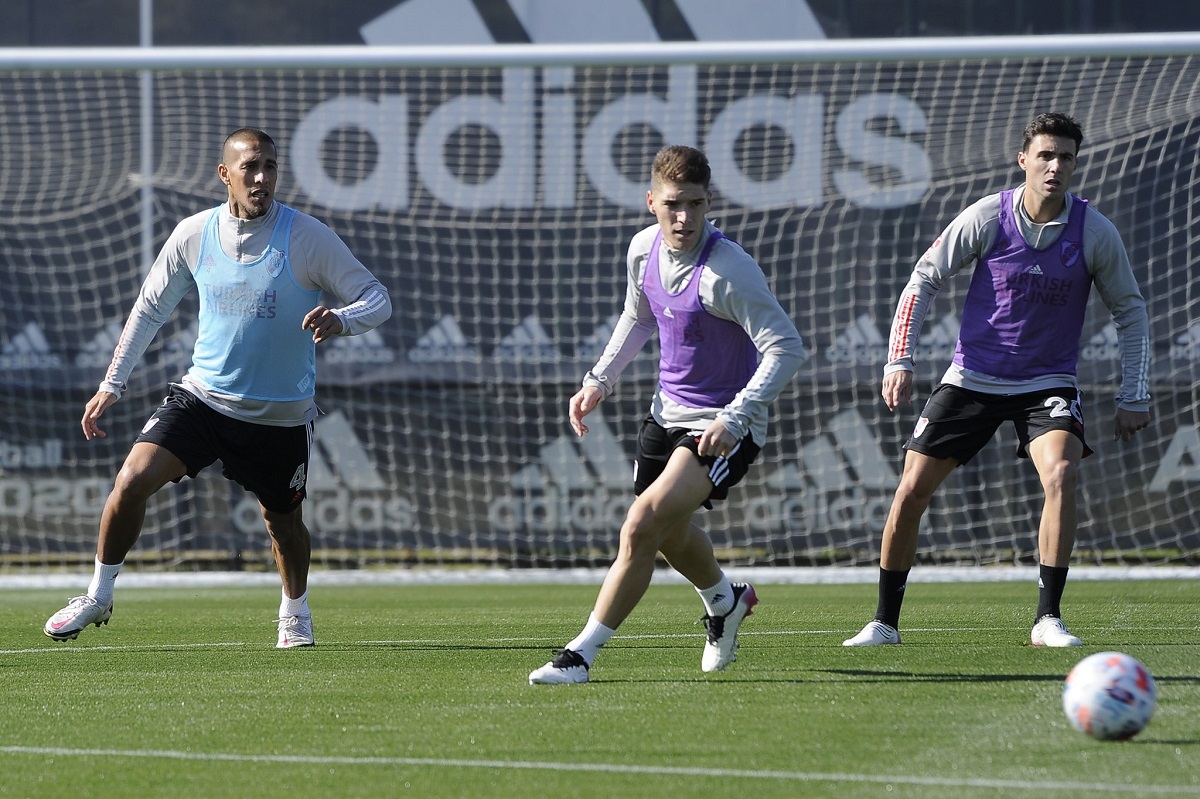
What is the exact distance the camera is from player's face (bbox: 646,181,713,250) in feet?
16.3

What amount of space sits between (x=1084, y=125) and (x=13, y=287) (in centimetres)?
832

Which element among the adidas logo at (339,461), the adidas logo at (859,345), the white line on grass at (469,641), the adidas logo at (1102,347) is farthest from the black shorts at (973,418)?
the adidas logo at (339,461)

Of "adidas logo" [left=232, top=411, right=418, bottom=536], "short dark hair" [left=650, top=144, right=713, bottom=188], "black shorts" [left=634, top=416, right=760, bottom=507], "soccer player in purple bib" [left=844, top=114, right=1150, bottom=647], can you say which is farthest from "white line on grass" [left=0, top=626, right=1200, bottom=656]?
"adidas logo" [left=232, top=411, right=418, bottom=536]

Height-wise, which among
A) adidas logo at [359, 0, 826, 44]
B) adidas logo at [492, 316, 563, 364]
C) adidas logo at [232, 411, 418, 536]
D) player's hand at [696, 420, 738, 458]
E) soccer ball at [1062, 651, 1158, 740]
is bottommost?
soccer ball at [1062, 651, 1158, 740]

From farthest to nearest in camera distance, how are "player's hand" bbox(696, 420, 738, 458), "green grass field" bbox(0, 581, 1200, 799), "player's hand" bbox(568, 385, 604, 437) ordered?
1. "player's hand" bbox(568, 385, 604, 437)
2. "player's hand" bbox(696, 420, 738, 458)
3. "green grass field" bbox(0, 581, 1200, 799)

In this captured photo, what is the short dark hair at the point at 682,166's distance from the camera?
492 cm

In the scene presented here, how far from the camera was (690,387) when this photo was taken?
205 inches

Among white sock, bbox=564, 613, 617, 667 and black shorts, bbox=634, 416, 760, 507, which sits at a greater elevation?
black shorts, bbox=634, 416, 760, 507

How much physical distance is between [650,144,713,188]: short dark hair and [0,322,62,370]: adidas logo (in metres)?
8.01

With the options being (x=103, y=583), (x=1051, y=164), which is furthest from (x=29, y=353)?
(x=1051, y=164)

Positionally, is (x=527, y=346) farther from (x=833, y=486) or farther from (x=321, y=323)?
(x=321, y=323)

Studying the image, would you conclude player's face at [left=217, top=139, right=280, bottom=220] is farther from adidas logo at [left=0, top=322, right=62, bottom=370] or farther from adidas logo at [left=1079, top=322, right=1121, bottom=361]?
adidas logo at [left=1079, top=322, right=1121, bottom=361]

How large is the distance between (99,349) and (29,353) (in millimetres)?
528

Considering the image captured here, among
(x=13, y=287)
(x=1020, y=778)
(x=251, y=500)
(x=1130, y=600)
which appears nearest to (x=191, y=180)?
(x=13, y=287)
